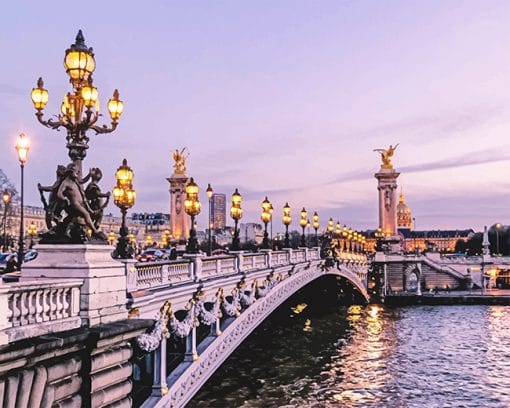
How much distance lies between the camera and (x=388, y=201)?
99.8 metres

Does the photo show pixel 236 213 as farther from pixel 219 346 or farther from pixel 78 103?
pixel 78 103

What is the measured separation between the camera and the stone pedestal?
37.3 feet

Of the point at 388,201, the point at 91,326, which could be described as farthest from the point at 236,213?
the point at 388,201

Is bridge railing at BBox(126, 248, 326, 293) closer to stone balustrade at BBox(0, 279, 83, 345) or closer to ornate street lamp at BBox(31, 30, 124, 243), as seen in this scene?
ornate street lamp at BBox(31, 30, 124, 243)

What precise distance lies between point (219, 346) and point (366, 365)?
45.4 ft

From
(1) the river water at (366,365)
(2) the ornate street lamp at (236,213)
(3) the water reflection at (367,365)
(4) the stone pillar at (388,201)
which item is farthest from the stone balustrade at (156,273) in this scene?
(4) the stone pillar at (388,201)

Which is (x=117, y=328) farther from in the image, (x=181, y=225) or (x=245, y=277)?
(x=181, y=225)

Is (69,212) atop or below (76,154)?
below

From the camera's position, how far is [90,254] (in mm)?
11734

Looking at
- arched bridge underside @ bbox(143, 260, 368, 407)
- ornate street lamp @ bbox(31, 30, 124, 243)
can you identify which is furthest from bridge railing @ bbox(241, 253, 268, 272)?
ornate street lamp @ bbox(31, 30, 124, 243)

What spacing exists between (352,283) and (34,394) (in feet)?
183

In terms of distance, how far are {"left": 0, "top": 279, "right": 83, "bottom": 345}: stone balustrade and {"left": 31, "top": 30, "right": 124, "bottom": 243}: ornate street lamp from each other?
3.81ft

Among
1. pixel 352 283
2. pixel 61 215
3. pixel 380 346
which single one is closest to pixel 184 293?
pixel 61 215

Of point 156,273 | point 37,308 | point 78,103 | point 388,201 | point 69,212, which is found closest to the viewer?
point 37,308
